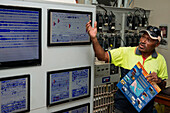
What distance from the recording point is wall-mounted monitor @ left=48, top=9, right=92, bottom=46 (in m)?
1.72

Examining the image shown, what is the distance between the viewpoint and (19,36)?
1546mm

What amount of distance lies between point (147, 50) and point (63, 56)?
2.84 ft

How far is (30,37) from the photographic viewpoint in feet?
5.27

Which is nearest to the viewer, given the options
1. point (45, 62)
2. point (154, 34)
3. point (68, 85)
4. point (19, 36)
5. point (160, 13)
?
point (19, 36)

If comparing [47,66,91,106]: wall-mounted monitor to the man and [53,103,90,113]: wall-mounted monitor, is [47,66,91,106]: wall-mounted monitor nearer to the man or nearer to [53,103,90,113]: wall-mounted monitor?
[53,103,90,113]: wall-mounted monitor

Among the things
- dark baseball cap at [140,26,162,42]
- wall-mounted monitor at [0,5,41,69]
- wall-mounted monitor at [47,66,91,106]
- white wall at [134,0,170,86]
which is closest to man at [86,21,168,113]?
dark baseball cap at [140,26,162,42]

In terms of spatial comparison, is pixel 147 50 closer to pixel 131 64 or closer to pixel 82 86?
pixel 131 64

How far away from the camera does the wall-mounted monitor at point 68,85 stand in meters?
1.78

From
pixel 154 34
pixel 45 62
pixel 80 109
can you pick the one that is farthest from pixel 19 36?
pixel 154 34

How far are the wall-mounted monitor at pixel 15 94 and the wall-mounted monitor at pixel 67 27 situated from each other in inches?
15.5

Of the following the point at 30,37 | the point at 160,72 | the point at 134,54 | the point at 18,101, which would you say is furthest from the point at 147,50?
the point at 18,101

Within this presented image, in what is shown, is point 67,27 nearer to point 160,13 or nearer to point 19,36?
point 19,36

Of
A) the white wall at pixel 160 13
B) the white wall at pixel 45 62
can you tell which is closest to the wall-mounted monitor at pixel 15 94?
the white wall at pixel 45 62

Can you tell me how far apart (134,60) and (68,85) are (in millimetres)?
743
